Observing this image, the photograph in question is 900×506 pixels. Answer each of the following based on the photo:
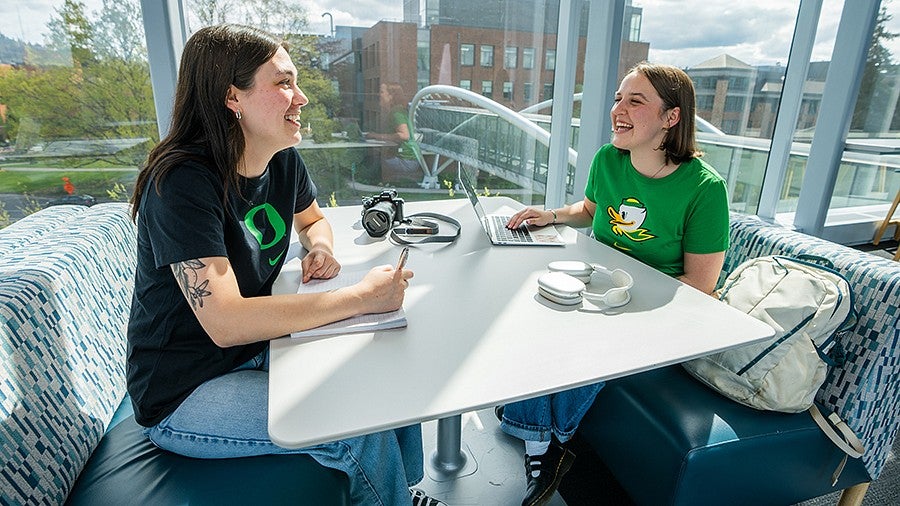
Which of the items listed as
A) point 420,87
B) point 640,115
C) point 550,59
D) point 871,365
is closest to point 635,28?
point 550,59

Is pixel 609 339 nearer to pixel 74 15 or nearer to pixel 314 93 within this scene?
pixel 314 93

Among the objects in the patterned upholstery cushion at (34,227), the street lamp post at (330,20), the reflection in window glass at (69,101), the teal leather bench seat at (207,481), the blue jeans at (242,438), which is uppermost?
the street lamp post at (330,20)

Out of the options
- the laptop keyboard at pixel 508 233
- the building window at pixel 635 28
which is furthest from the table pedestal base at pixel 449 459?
the building window at pixel 635 28

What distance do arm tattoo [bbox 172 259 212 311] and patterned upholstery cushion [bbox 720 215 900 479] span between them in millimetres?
1612

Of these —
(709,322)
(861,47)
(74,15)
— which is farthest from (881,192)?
(74,15)

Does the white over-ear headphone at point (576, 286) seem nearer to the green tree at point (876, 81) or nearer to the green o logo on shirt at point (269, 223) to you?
the green o logo on shirt at point (269, 223)

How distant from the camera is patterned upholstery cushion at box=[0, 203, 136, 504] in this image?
0.96 metres

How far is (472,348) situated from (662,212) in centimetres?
93

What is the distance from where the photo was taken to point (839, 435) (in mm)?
1299

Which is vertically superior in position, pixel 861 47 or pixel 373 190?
pixel 861 47

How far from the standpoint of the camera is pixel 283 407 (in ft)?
2.54

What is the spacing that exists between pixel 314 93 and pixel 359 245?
1.30 meters

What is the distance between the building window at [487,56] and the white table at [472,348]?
6.28 ft

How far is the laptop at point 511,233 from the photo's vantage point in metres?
1.59
